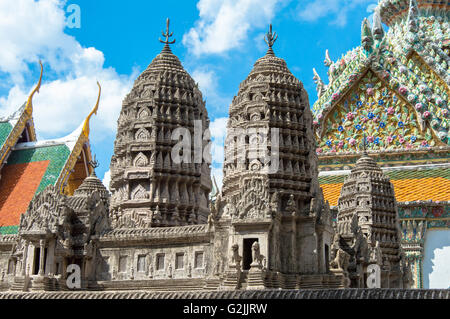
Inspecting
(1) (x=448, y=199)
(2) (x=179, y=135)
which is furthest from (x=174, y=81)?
(1) (x=448, y=199)

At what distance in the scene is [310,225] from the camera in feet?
82.1

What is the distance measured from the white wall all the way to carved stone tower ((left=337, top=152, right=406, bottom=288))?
6.38 ft

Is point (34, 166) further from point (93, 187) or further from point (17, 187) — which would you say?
point (93, 187)

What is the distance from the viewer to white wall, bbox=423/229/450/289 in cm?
3371

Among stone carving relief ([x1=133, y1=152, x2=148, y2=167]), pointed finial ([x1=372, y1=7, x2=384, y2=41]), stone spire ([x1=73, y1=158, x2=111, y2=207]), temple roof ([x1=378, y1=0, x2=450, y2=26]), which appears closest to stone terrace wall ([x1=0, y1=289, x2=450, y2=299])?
stone carving relief ([x1=133, y1=152, x2=148, y2=167])

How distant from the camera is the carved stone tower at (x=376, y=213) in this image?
32250mm

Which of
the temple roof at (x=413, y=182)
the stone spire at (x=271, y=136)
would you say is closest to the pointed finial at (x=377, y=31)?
the temple roof at (x=413, y=182)

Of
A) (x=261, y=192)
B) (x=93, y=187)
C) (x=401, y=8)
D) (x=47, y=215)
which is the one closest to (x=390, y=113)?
(x=401, y=8)

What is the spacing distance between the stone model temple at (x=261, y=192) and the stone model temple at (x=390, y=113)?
0.23ft
